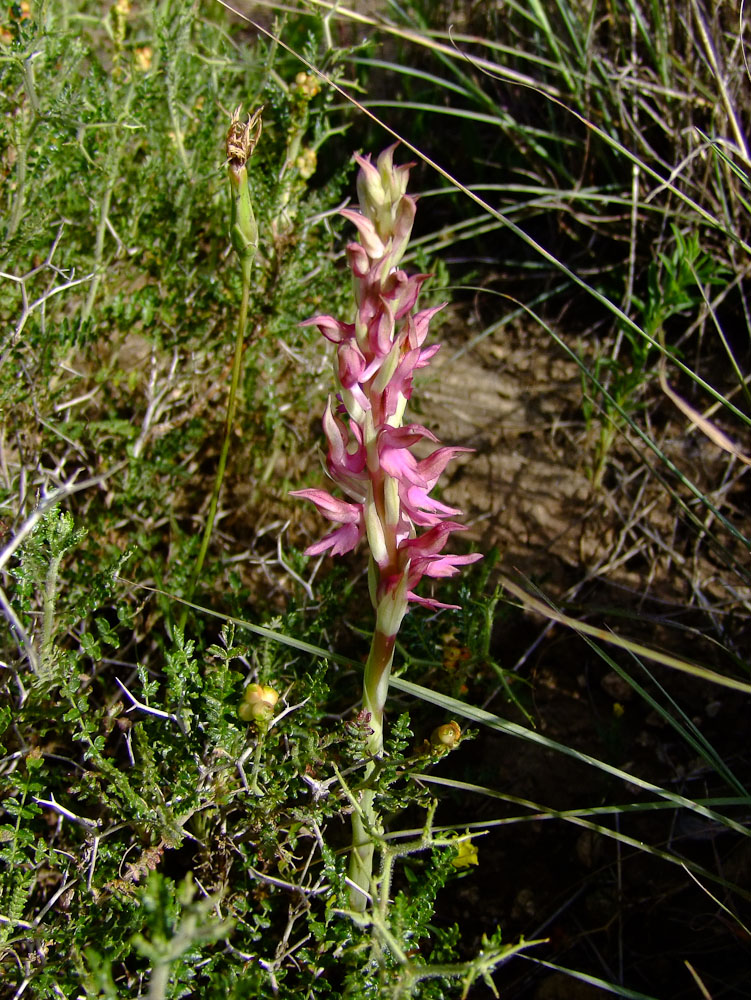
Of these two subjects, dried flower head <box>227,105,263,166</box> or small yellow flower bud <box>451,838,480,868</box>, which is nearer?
dried flower head <box>227,105,263,166</box>

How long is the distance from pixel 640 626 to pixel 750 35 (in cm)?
185

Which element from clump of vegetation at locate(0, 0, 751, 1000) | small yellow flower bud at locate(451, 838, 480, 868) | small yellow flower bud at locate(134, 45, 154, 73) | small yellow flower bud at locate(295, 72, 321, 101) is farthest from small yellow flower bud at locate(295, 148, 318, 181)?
small yellow flower bud at locate(451, 838, 480, 868)

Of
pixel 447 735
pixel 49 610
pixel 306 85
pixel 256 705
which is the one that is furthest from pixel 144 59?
pixel 447 735

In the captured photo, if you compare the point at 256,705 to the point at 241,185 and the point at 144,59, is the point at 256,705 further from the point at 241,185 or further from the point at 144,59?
the point at 144,59

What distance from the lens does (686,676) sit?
186cm

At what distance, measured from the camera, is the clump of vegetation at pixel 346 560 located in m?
1.18

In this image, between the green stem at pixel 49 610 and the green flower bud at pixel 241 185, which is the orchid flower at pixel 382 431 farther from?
the green stem at pixel 49 610

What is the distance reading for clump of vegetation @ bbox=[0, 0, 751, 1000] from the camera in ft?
3.89

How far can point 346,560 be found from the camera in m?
2.04

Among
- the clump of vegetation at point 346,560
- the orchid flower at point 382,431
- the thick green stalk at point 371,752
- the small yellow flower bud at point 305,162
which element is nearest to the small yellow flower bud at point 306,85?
the clump of vegetation at point 346,560

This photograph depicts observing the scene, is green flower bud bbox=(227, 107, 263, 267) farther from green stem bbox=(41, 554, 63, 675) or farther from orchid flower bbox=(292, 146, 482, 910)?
green stem bbox=(41, 554, 63, 675)

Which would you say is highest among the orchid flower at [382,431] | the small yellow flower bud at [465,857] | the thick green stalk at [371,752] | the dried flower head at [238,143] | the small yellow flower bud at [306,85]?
the dried flower head at [238,143]

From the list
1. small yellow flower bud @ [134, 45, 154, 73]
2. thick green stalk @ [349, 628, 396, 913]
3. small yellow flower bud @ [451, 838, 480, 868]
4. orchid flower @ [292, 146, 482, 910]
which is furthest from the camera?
small yellow flower bud @ [134, 45, 154, 73]

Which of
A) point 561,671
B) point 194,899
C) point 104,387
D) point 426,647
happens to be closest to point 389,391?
point 426,647
